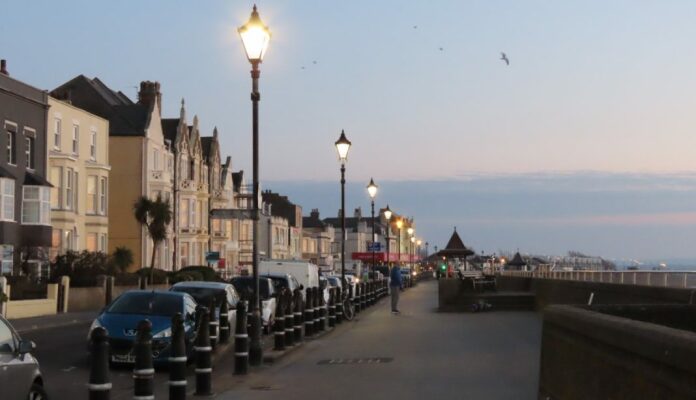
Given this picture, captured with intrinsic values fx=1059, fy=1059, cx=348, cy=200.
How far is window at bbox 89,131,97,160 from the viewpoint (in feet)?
192

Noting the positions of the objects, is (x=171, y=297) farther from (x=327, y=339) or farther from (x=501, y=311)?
(x=501, y=311)

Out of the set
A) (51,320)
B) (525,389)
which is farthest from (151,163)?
(525,389)

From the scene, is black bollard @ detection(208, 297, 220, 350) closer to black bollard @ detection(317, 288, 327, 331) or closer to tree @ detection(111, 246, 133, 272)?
black bollard @ detection(317, 288, 327, 331)

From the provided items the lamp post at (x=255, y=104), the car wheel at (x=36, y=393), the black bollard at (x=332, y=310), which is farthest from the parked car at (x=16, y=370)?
the black bollard at (x=332, y=310)

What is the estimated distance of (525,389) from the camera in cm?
1478

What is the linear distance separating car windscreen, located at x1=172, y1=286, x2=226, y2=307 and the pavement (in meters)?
2.51

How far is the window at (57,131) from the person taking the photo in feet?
177

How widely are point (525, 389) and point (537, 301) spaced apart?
74.2ft

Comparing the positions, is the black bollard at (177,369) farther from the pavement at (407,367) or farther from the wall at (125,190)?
the wall at (125,190)

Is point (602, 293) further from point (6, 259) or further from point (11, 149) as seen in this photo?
point (11, 149)

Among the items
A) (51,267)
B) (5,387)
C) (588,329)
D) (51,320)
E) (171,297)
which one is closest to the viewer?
(588,329)

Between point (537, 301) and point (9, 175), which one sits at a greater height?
point (9, 175)

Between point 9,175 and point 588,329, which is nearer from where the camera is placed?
point 588,329

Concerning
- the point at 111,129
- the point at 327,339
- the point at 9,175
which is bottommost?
the point at 327,339
